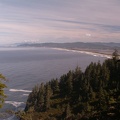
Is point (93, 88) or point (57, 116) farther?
point (93, 88)

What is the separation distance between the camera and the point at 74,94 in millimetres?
89375

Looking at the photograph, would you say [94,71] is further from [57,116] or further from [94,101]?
[57,116]

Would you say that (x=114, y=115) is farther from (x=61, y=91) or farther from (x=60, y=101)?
(x=61, y=91)

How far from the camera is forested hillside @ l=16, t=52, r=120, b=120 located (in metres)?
69.9

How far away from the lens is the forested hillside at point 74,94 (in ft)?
229

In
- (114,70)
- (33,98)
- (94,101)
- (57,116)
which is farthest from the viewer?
(114,70)

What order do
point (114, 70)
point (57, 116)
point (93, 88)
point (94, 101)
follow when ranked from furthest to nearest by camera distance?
point (114, 70) < point (93, 88) < point (94, 101) < point (57, 116)

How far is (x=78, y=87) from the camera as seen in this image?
3706 inches

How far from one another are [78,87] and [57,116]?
91.5 feet

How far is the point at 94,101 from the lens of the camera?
250ft

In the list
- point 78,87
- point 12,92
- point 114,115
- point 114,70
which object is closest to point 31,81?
point 12,92

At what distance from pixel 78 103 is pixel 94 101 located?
5880mm

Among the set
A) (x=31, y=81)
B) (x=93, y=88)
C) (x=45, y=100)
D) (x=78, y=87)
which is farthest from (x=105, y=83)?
(x=31, y=81)

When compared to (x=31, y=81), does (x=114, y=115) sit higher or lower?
higher
